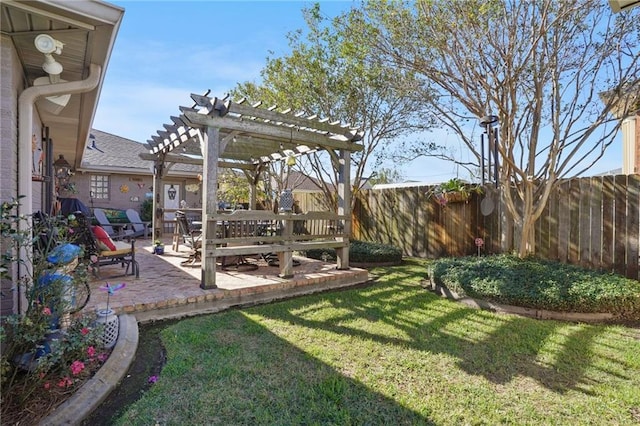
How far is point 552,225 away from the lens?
6449 millimetres

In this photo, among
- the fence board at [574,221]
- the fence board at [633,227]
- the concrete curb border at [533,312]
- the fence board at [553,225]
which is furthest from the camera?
the fence board at [553,225]

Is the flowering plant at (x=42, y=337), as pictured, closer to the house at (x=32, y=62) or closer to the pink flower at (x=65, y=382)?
the pink flower at (x=65, y=382)

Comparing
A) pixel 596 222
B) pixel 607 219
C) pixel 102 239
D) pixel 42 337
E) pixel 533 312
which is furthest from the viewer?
pixel 596 222

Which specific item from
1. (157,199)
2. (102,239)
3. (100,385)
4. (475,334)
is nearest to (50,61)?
(100,385)

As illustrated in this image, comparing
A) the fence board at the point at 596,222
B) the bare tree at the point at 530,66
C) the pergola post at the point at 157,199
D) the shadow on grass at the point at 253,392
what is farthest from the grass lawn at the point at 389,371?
the pergola post at the point at 157,199

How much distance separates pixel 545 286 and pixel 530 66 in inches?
139

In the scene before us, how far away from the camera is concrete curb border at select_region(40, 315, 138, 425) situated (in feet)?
6.68

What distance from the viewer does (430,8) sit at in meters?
5.47

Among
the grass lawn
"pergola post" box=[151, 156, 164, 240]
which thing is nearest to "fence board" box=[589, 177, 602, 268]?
the grass lawn

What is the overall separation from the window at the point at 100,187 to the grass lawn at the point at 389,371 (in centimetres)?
1072

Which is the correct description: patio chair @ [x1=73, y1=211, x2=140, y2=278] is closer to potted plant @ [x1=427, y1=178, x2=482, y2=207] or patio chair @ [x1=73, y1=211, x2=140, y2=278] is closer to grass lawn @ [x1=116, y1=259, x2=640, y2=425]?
grass lawn @ [x1=116, y1=259, x2=640, y2=425]

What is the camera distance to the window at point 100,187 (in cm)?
1218

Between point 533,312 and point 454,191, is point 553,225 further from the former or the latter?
point 533,312

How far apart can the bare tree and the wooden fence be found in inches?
24.1
